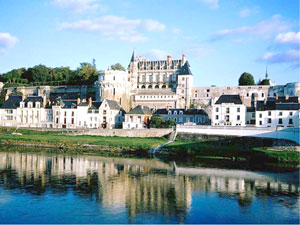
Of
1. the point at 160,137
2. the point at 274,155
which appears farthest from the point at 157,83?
the point at 274,155

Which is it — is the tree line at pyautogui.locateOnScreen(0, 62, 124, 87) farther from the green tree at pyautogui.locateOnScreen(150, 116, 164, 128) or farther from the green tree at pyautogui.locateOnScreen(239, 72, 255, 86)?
the green tree at pyautogui.locateOnScreen(150, 116, 164, 128)

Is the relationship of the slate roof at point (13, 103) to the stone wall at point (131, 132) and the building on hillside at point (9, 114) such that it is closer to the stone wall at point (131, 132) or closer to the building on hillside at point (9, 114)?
the building on hillside at point (9, 114)

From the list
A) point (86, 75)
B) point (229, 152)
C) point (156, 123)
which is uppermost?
point (86, 75)

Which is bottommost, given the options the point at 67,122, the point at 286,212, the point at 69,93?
the point at 286,212

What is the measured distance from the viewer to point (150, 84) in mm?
79500

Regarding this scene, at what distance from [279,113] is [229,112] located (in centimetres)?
686

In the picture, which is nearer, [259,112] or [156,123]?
[259,112]

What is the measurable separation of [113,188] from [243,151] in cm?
1934

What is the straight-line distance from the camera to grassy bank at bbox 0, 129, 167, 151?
4469 cm

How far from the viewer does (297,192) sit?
25000mm

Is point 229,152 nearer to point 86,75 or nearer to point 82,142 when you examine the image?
point 82,142

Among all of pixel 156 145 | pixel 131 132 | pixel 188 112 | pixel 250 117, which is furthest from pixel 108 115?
pixel 250 117

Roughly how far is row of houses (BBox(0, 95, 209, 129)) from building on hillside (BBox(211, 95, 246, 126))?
5160 millimetres

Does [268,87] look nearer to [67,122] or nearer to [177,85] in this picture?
[177,85]
